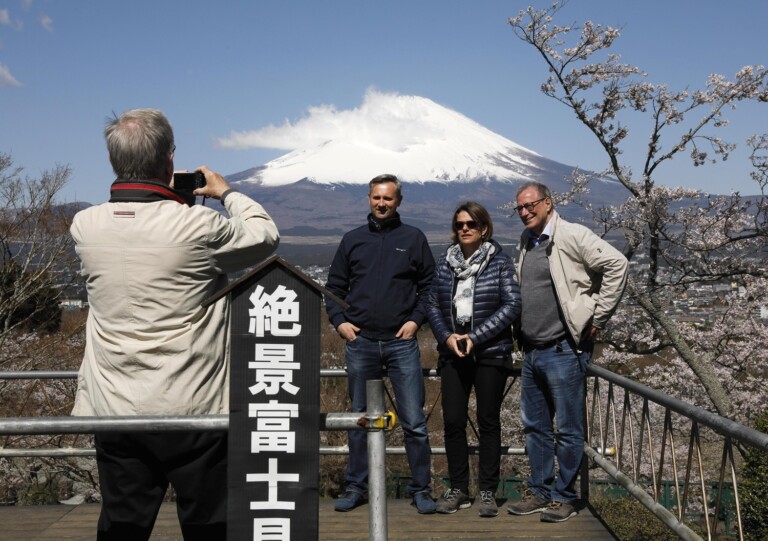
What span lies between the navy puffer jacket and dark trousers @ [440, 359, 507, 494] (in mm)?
94

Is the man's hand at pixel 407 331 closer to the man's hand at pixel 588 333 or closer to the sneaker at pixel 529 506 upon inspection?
the man's hand at pixel 588 333

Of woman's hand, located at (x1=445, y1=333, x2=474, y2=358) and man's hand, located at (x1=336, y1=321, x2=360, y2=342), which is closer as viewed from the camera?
woman's hand, located at (x1=445, y1=333, x2=474, y2=358)

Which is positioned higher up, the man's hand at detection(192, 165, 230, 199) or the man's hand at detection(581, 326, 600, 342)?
the man's hand at detection(192, 165, 230, 199)

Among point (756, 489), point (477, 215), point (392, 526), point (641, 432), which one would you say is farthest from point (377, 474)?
point (756, 489)

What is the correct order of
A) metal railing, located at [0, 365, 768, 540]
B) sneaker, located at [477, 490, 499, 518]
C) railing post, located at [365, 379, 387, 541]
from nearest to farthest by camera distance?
metal railing, located at [0, 365, 768, 540]
railing post, located at [365, 379, 387, 541]
sneaker, located at [477, 490, 499, 518]

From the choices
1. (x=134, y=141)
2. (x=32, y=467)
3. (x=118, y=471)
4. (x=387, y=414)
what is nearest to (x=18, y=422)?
(x=118, y=471)

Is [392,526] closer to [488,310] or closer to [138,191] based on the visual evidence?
[488,310]

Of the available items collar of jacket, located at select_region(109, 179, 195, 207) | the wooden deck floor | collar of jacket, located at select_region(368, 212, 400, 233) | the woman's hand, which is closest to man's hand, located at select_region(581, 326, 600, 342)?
the woman's hand

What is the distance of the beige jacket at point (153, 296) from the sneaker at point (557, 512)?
2.80 metres

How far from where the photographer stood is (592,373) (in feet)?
17.1

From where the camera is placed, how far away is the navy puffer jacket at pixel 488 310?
5.06m

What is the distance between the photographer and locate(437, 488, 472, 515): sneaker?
5.20 m

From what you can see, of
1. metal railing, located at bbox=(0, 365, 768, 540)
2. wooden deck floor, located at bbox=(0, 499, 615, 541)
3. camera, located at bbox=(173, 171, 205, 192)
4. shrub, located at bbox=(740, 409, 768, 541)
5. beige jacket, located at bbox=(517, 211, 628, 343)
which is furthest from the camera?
shrub, located at bbox=(740, 409, 768, 541)

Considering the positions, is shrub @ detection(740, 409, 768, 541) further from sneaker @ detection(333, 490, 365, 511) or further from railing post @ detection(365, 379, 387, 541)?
railing post @ detection(365, 379, 387, 541)
